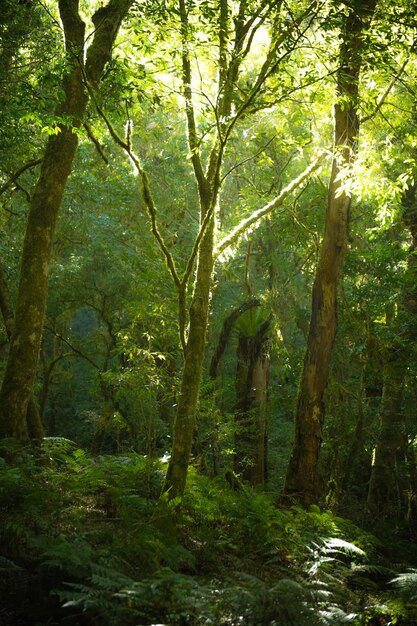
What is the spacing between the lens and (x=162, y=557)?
4.61m

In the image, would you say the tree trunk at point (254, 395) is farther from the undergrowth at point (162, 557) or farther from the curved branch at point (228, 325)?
the undergrowth at point (162, 557)

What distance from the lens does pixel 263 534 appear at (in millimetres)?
6426

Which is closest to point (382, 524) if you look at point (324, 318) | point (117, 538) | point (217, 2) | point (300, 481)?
point (300, 481)

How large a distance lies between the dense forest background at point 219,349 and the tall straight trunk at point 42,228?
0.03 m

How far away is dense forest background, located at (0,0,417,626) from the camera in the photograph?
4.21 meters

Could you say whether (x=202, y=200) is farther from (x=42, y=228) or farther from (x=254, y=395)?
(x=254, y=395)

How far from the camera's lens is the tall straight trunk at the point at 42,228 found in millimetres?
7484

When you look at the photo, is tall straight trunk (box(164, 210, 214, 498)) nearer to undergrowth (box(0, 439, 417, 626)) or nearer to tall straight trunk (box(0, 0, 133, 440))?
undergrowth (box(0, 439, 417, 626))

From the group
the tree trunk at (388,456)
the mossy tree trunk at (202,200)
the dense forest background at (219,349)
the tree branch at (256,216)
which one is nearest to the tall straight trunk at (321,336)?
the dense forest background at (219,349)

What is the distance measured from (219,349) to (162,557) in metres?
10.0

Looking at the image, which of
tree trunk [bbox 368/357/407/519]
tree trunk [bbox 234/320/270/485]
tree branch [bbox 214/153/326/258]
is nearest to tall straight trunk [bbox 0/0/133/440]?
tree branch [bbox 214/153/326/258]

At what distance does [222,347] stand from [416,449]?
21.0ft

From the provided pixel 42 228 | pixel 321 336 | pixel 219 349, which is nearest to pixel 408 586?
pixel 321 336

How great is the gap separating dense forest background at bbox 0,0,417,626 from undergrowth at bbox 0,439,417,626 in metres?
0.03
